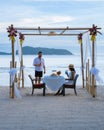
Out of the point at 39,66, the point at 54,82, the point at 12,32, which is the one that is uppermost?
the point at 12,32

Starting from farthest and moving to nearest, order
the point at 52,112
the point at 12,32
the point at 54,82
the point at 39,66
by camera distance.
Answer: the point at 39,66 → the point at 54,82 → the point at 12,32 → the point at 52,112

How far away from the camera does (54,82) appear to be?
17.8m

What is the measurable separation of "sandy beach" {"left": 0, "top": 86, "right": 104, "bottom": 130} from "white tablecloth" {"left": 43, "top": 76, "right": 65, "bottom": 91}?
35 cm

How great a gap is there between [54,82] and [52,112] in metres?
4.98

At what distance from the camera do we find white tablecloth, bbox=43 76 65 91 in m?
17.8

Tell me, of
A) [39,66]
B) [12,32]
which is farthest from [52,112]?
[39,66]

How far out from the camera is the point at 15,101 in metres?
15.7

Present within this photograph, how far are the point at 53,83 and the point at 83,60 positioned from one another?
369 cm

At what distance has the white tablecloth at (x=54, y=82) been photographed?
17.8 meters

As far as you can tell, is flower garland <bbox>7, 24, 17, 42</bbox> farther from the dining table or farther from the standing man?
the standing man

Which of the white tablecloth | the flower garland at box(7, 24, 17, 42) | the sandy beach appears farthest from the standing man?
the flower garland at box(7, 24, 17, 42)

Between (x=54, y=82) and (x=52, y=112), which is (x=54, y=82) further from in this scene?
(x=52, y=112)

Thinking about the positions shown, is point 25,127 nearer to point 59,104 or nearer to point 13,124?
point 13,124

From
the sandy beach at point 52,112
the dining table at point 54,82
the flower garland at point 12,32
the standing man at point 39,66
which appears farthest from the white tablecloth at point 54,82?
the flower garland at point 12,32
